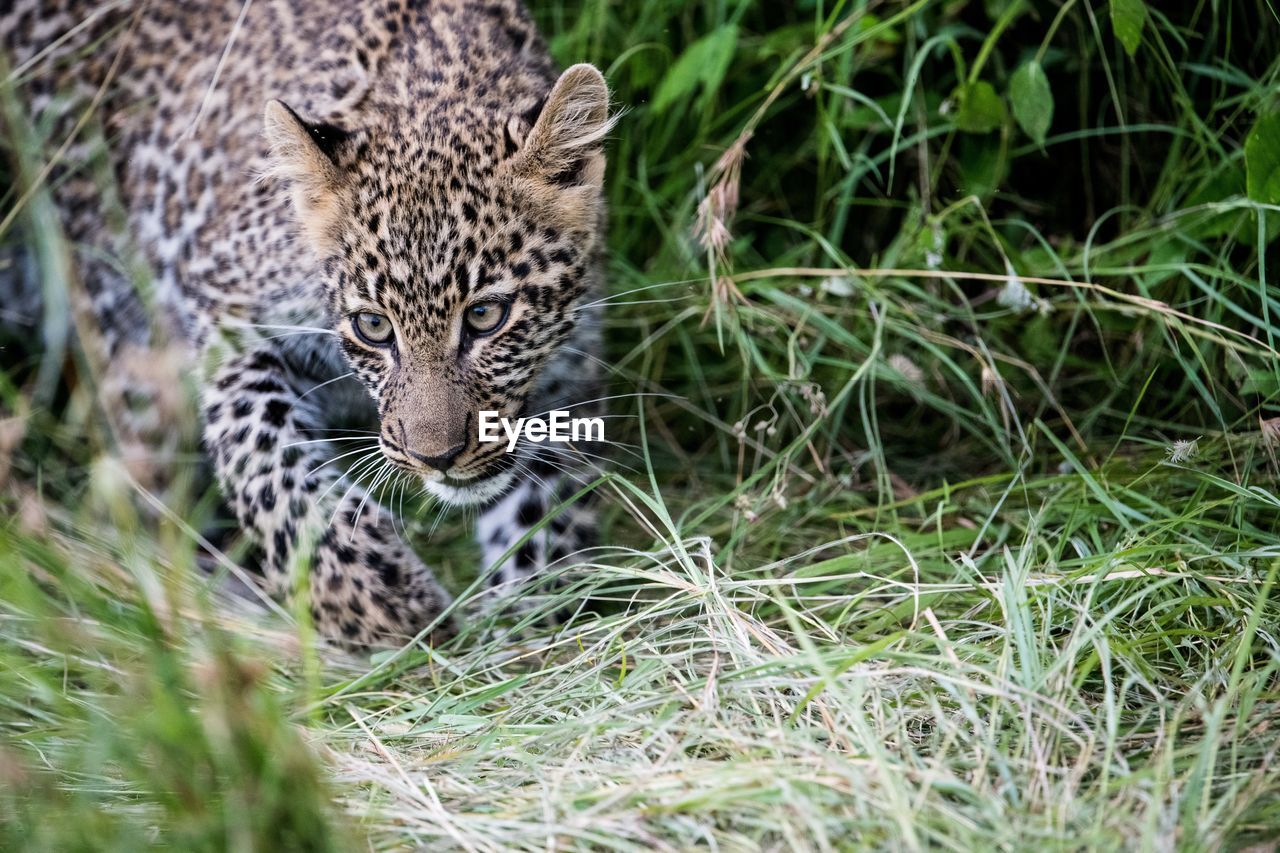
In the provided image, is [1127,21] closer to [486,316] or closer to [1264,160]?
[1264,160]

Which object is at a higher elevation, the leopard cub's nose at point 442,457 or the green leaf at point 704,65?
the green leaf at point 704,65

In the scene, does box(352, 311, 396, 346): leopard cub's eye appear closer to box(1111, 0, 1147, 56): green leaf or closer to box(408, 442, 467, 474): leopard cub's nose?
box(408, 442, 467, 474): leopard cub's nose

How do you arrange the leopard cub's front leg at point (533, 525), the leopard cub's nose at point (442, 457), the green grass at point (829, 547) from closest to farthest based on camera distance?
the green grass at point (829, 547) → the leopard cub's nose at point (442, 457) → the leopard cub's front leg at point (533, 525)

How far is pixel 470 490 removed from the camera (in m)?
4.14

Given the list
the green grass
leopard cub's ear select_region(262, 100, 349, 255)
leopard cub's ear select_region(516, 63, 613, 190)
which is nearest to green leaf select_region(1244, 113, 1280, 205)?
the green grass

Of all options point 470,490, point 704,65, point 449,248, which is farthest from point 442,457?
point 704,65

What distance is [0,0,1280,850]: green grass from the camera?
2957mm

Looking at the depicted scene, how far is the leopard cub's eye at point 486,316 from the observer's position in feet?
13.2

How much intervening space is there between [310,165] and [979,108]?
2.57 meters

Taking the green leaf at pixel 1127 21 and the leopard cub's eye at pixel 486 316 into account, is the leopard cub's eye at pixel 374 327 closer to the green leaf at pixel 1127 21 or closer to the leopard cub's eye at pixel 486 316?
the leopard cub's eye at pixel 486 316

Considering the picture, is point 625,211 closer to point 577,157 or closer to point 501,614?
point 577,157

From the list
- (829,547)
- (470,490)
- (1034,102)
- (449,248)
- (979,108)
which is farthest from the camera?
(979,108)

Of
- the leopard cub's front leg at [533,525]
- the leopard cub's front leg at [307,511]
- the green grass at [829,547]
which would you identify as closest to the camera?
the green grass at [829,547]

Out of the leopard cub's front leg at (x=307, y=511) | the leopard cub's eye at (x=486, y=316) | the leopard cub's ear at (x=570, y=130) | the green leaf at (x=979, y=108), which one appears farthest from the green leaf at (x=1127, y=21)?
the leopard cub's front leg at (x=307, y=511)
